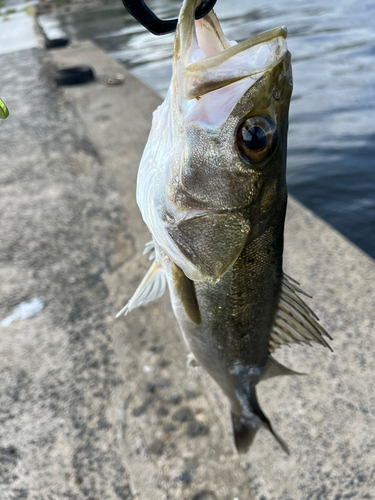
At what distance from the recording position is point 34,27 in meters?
11.8

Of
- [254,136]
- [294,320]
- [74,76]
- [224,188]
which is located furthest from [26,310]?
[74,76]

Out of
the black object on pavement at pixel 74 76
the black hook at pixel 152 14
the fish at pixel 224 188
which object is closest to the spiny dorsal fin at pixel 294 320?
the fish at pixel 224 188

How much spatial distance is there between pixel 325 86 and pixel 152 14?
24.2 ft

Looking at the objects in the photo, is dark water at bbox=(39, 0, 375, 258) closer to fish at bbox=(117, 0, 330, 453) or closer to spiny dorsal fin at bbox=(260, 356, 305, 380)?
spiny dorsal fin at bbox=(260, 356, 305, 380)

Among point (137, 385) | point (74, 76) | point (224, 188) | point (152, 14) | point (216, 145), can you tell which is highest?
point (152, 14)

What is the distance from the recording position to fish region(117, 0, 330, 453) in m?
1.00

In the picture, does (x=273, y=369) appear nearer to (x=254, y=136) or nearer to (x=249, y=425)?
(x=249, y=425)

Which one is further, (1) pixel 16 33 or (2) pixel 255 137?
(1) pixel 16 33

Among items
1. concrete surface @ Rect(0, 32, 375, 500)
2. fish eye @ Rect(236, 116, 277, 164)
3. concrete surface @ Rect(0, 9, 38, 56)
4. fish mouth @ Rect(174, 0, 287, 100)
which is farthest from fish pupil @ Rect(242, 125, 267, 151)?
concrete surface @ Rect(0, 9, 38, 56)

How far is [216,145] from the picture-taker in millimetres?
1062

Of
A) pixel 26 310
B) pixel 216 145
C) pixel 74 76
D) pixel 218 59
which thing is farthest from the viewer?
pixel 74 76

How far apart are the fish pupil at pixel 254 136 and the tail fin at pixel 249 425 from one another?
3.48 ft

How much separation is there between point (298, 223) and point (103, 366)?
1756 millimetres

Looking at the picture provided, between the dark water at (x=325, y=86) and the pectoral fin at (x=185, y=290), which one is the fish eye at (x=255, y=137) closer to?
the pectoral fin at (x=185, y=290)
